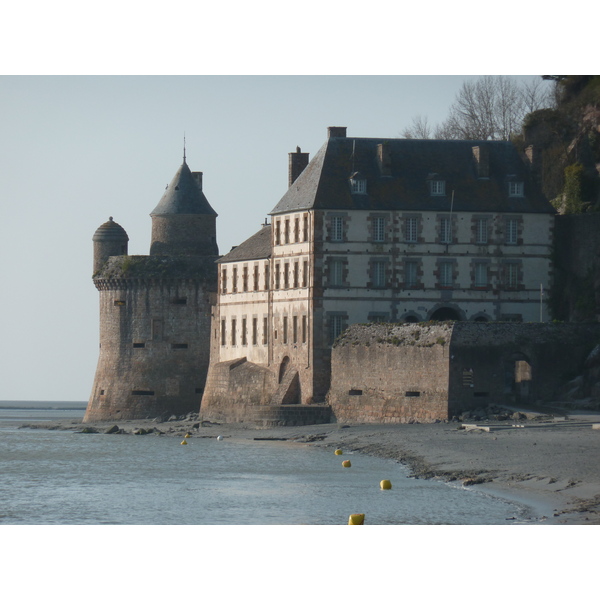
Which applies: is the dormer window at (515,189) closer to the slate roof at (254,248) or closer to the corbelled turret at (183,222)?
the slate roof at (254,248)

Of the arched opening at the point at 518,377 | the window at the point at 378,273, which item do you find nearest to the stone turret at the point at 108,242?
the window at the point at 378,273

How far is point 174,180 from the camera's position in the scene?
95.7m

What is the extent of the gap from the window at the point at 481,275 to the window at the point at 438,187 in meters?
3.72

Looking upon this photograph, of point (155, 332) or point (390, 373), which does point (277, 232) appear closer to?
point (390, 373)

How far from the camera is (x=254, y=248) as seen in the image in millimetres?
83812

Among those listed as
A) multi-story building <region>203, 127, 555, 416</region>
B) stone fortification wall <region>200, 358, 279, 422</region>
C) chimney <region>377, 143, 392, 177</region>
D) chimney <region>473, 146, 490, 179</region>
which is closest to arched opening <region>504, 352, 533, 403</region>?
multi-story building <region>203, 127, 555, 416</region>

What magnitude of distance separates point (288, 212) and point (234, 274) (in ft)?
32.9

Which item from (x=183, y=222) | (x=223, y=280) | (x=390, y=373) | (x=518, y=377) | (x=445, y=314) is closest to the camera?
(x=390, y=373)

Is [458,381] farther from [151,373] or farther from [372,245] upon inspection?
[151,373]

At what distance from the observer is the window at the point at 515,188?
7606cm

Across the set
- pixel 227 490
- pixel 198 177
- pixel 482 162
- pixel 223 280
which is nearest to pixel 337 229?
pixel 482 162

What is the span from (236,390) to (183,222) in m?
16.7

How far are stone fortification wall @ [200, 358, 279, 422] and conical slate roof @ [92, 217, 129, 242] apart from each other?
14.1m

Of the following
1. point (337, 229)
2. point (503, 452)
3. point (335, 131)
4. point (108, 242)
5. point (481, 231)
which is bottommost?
point (503, 452)
